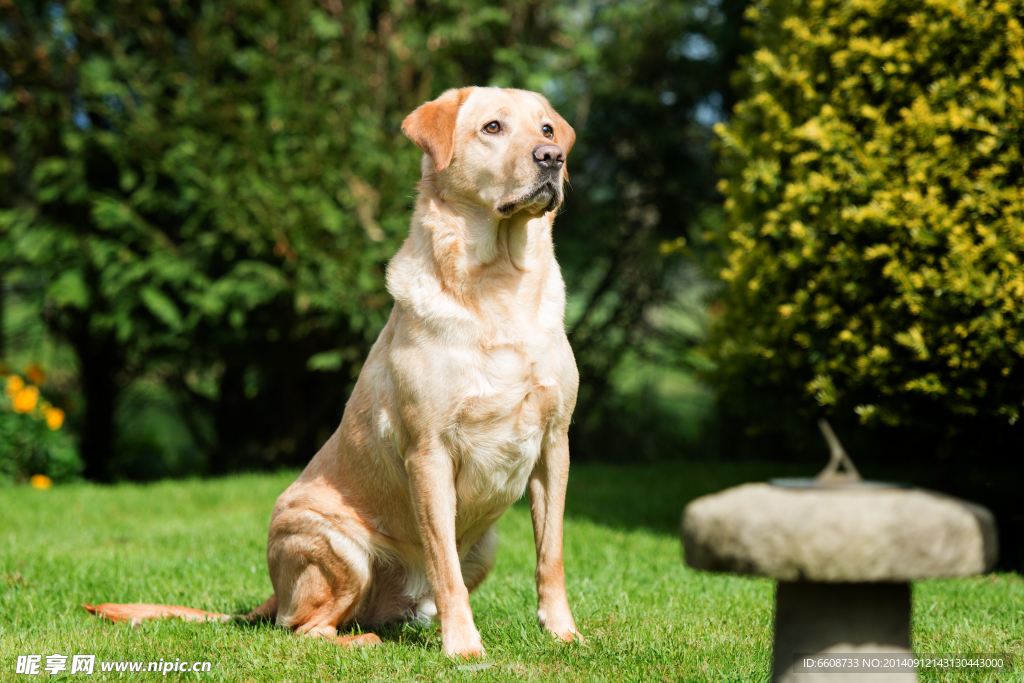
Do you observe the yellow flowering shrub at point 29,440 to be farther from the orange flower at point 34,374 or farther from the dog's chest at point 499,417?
the dog's chest at point 499,417

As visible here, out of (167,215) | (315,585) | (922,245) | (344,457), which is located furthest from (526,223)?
(167,215)

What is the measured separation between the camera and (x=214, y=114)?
7098 mm

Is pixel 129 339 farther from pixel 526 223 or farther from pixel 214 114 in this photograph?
pixel 526 223

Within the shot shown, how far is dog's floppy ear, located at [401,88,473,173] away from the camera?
3.16 metres

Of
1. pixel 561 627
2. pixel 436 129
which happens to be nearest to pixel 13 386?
pixel 436 129

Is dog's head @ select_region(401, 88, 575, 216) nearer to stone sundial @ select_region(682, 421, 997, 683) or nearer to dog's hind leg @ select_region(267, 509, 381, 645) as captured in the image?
dog's hind leg @ select_region(267, 509, 381, 645)

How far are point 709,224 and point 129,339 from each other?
17.9 ft

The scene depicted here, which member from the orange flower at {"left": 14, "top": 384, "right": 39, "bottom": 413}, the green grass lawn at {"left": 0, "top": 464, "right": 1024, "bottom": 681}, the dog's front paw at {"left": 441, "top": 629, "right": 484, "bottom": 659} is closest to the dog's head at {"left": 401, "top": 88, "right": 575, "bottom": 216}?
the dog's front paw at {"left": 441, "top": 629, "right": 484, "bottom": 659}

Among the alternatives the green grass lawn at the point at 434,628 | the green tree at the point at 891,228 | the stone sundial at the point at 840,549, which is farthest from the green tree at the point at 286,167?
the stone sundial at the point at 840,549

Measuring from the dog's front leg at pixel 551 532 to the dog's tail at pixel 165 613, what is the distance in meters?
1.10

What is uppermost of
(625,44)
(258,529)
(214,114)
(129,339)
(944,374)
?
(625,44)

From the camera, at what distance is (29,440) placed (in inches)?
280

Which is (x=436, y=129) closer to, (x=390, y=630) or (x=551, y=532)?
(x=551, y=532)

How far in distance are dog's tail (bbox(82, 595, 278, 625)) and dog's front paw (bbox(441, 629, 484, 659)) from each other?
0.87 m
